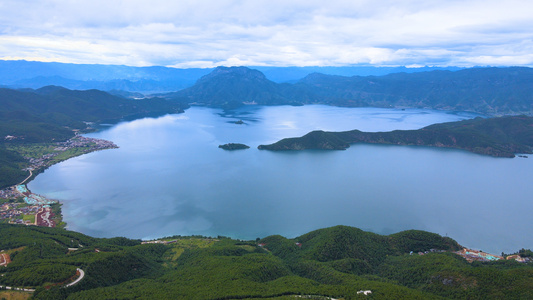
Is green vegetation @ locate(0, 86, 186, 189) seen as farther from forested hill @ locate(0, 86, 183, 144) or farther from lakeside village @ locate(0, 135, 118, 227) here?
lakeside village @ locate(0, 135, 118, 227)

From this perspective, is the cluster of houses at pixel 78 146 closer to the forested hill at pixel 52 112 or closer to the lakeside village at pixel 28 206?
the lakeside village at pixel 28 206

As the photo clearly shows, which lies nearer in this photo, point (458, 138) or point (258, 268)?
point (258, 268)

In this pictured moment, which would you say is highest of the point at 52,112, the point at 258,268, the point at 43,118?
the point at 52,112

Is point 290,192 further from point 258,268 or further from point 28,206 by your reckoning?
point 28,206

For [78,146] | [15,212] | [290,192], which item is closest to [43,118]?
[78,146]

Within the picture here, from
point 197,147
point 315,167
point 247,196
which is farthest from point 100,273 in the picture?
point 197,147

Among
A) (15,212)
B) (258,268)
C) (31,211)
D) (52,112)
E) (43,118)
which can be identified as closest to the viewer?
(258,268)

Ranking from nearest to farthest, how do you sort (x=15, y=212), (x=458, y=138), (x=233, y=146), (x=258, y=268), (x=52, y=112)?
1. (x=258, y=268)
2. (x=15, y=212)
3. (x=233, y=146)
4. (x=458, y=138)
5. (x=52, y=112)
